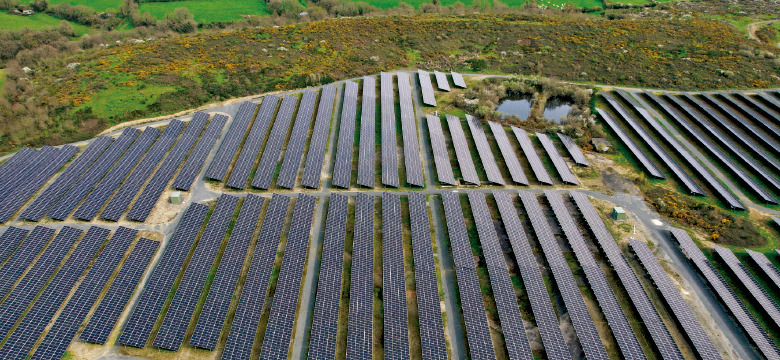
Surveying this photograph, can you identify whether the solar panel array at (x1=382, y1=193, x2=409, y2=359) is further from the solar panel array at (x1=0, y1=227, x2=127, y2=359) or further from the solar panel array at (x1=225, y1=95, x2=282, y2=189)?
the solar panel array at (x1=0, y1=227, x2=127, y2=359)

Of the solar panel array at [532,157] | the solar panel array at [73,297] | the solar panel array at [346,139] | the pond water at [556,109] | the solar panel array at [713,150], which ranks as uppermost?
the solar panel array at [713,150]

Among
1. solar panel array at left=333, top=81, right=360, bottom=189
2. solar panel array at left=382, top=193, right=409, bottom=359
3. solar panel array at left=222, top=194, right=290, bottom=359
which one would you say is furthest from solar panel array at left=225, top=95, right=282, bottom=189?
solar panel array at left=382, top=193, right=409, bottom=359

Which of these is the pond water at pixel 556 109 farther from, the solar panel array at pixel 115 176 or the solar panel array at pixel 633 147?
the solar panel array at pixel 115 176

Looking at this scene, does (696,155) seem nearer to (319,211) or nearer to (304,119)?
(319,211)

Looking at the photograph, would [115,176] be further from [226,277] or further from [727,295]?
[727,295]

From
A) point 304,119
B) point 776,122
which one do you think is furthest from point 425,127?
point 776,122

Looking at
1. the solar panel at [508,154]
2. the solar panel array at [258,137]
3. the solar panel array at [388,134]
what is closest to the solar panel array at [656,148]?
the solar panel at [508,154]
